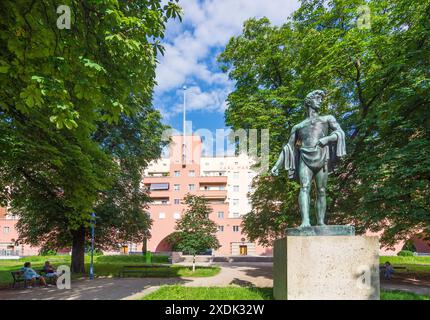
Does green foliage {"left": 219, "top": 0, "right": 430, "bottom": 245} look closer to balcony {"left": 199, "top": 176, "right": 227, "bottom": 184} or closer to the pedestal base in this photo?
the pedestal base

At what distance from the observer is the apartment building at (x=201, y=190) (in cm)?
4825

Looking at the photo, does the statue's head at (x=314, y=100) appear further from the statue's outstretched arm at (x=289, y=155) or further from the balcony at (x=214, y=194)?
the balcony at (x=214, y=194)

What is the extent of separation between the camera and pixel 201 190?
52844 mm

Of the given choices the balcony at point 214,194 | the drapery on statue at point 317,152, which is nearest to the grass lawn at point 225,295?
the drapery on statue at point 317,152

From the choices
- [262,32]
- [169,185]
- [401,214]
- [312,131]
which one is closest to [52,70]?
[312,131]

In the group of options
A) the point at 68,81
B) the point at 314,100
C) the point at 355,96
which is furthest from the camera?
the point at 355,96

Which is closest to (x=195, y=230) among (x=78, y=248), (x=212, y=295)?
(x=78, y=248)

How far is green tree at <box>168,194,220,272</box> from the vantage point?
2058 centimetres

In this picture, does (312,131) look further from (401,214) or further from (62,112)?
(401,214)

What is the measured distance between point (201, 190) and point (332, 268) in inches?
1866

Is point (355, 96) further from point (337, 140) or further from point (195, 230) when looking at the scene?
point (195, 230)

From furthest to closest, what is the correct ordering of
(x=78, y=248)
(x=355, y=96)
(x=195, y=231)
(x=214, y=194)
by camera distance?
(x=214, y=194) < (x=195, y=231) < (x=78, y=248) < (x=355, y=96)
